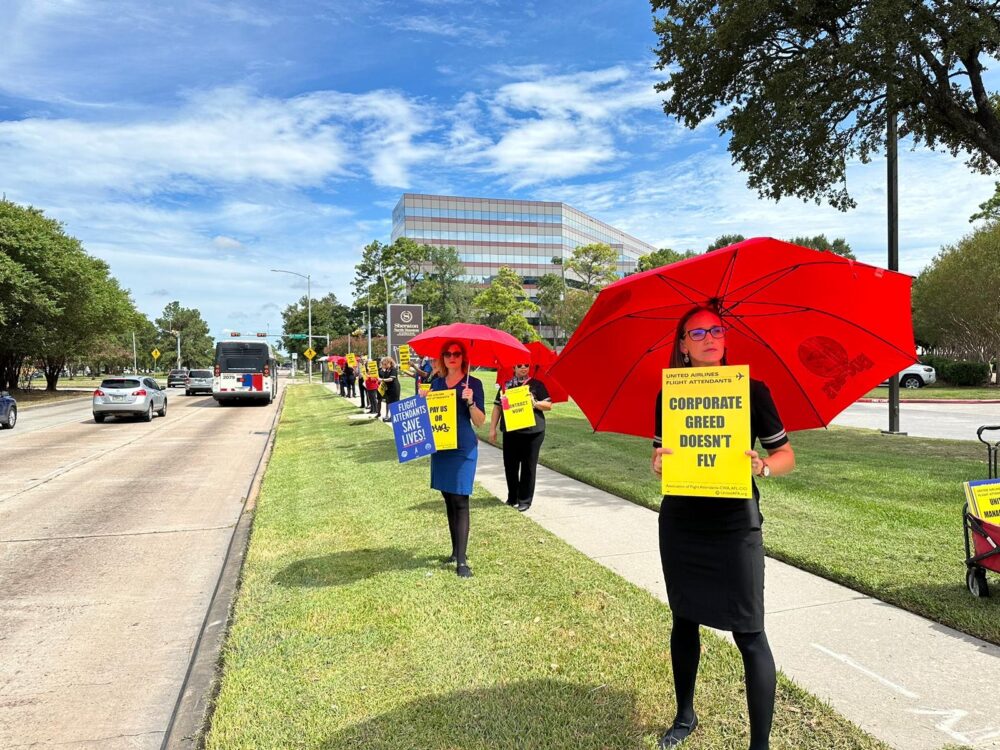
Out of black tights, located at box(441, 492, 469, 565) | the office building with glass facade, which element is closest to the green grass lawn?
black tights, located at box(441, 492, 469, 565)

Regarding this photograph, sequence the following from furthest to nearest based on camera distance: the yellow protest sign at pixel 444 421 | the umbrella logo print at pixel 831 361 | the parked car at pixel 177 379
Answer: the parked car at pixel 177 379 → the yellow protest sign at pixel 444 421 → the umbrella logo print at pixel 831 361

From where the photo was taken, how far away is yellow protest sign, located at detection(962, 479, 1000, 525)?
437 centimetres

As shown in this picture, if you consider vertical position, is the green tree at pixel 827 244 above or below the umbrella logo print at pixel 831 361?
above

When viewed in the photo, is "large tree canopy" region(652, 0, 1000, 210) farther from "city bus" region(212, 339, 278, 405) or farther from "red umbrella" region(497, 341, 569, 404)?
"city bus" region(212, 339, 278, 405)

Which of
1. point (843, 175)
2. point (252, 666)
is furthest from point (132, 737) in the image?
point (843, 175)

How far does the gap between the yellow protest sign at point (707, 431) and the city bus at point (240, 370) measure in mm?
30932

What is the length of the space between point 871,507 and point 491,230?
101445mm

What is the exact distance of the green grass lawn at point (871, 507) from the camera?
4.64 m

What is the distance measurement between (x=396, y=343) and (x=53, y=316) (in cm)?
2037

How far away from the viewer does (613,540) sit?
637 cm

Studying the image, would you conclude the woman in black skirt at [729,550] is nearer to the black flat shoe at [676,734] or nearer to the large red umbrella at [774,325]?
the large red umbrella at [774,325]

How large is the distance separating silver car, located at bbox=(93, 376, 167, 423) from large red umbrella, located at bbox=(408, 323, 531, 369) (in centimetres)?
1940

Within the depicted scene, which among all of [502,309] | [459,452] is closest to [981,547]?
[459,452]

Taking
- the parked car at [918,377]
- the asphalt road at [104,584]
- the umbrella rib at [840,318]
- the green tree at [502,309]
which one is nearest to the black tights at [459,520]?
the asphalt road at [104,584]
